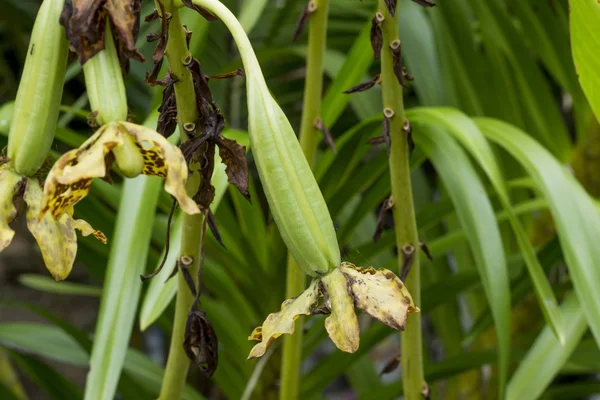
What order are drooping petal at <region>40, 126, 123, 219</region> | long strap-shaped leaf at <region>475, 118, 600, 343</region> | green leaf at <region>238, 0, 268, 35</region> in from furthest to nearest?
green leaf at <region>238, 0, 268, 35</region> < long strap-shaped leaf at <region>475, 118, 600, 343</region> < drooping petal at <region>40, 126, 123, 219</region>

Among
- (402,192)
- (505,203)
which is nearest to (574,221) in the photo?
(505,203)

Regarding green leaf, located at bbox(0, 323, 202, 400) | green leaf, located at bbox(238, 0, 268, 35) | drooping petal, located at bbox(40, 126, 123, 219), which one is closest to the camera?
drooping petal, located at bbox(40, 126, 123, 219)

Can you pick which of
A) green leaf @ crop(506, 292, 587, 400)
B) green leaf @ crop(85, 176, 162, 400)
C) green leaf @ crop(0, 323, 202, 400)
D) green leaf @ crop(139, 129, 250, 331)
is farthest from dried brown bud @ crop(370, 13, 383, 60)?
green leaf @ crop(0, 323, 202, 400)

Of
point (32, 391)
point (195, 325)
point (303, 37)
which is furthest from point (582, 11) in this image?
point (32, 391)

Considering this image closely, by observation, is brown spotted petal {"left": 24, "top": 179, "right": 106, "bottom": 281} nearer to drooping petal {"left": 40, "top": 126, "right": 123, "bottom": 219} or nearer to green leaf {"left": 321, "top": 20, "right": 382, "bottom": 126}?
drooping petal {"left": 40, "top": 126, "right": 123, "bottom": 219}

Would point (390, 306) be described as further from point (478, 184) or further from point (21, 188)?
point (478, 184)

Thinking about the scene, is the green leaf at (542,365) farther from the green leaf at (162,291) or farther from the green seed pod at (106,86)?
the green seed pod at (106,86)
